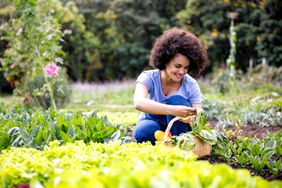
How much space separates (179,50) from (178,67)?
175mm

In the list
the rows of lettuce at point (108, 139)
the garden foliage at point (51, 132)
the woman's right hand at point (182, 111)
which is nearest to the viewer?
the rows of lettuce at point (108, 139)

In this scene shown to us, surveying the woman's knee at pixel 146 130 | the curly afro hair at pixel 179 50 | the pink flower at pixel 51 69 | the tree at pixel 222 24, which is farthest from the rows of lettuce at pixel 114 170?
the tree at pixel 222 24

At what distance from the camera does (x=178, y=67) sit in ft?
12.3

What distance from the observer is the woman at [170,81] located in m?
3.75

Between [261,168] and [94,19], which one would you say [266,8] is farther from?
[261,168]

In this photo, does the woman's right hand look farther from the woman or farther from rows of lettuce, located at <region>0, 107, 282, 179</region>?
rows of lettuce, located at <region>0, 107, 282, 179</region>

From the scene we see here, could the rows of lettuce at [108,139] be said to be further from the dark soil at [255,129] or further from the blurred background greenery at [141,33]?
the blurred background greenery at [141,33]

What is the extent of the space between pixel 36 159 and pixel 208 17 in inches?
637

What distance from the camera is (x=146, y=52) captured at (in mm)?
19062

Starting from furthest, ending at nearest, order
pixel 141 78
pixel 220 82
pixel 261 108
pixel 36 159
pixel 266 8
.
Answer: pixel 266 8
pixel 220 82
pixel 261 108
pixel 141 78
pixel 36 159

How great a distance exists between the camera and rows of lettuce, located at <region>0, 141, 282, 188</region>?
5.01 feet

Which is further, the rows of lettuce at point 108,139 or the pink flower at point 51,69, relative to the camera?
the pink flower at point 51,69

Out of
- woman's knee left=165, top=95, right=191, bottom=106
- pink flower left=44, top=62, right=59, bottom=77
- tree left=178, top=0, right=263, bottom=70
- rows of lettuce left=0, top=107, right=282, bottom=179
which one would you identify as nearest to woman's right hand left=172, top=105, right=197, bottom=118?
rows of lettuce left=0, top=107, right=282, bottom=179

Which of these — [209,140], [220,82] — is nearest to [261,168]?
[209,140]
